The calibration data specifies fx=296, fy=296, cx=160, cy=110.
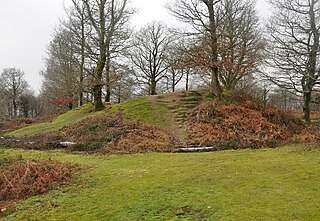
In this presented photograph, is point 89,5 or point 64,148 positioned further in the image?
point 89,5

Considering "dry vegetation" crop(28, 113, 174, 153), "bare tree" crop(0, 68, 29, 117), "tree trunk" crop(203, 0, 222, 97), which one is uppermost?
"bare tree" crop(0, 68, 29, 117)

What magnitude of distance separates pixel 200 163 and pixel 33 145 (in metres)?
10.6

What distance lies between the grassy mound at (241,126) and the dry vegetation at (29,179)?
733 cm

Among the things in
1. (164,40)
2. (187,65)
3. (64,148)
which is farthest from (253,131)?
(164,40)

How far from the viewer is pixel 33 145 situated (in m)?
16.3

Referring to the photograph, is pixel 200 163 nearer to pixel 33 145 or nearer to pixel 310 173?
pixel 310 173

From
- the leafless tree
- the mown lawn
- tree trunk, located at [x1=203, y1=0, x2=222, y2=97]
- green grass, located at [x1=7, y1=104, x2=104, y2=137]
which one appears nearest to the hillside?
tree trunk, located at [x1=203, y1=0, x2=222, y2=97]

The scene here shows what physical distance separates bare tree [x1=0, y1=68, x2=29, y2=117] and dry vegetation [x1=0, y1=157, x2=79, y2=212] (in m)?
47.8

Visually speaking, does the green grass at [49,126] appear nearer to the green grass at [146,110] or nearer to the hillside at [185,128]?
the hillside at [185,128]

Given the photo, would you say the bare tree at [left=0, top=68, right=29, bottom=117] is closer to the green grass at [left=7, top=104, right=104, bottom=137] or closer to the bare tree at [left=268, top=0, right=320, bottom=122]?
the green grass at [left=7, top=104, right=104, bottom=137]

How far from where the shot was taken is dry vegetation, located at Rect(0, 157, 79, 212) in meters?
7.68

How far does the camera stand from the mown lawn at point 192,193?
18.5ft

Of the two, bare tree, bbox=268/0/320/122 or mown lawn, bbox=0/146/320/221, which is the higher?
bare tree, bbox=268/0/320/122

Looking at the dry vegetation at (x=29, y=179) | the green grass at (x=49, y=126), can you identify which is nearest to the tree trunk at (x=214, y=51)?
the green grass at (x=49, y=126)
